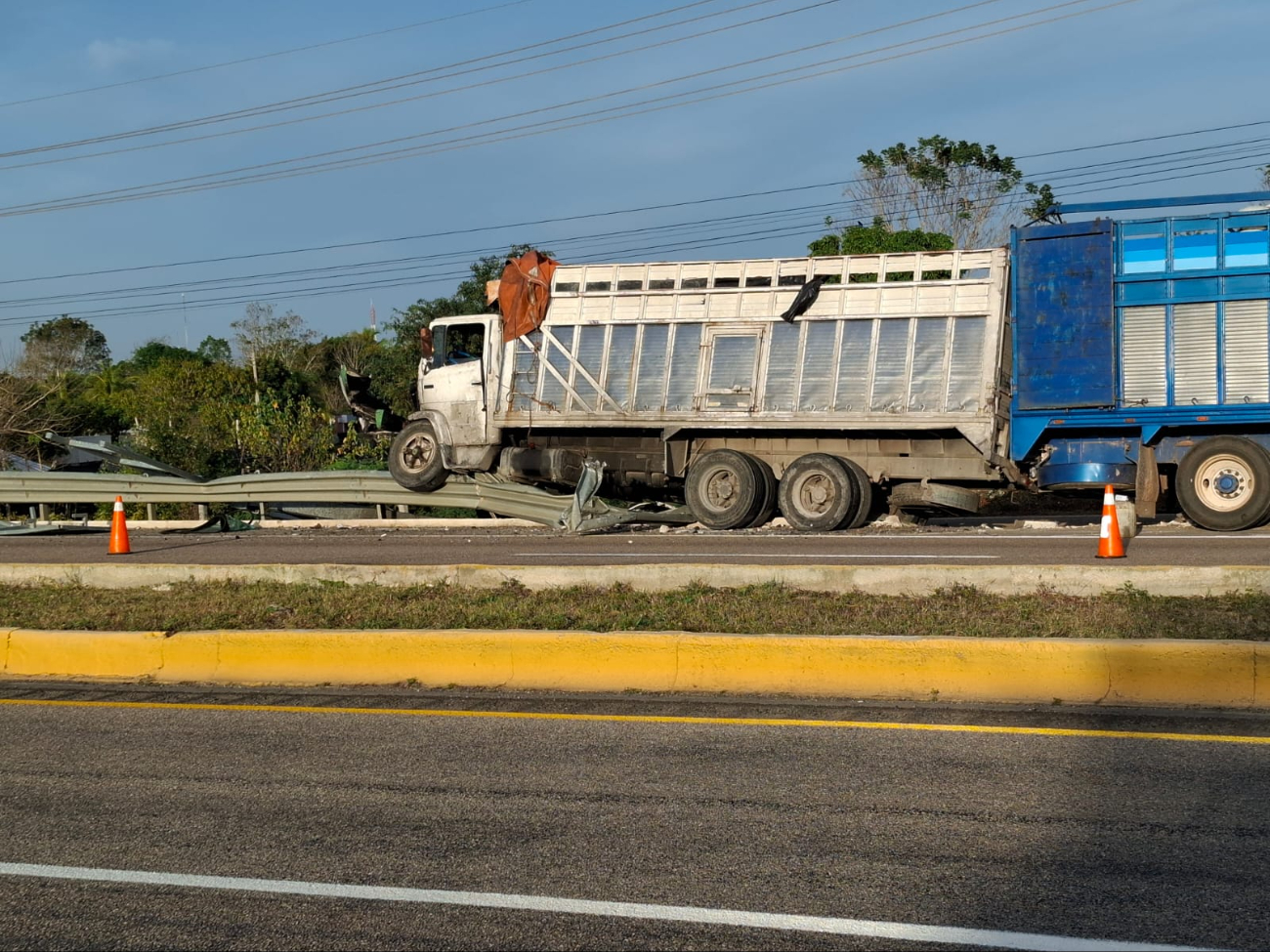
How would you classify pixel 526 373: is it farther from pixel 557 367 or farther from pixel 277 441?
pixel 277 441

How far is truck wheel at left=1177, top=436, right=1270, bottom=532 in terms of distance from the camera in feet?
52.1

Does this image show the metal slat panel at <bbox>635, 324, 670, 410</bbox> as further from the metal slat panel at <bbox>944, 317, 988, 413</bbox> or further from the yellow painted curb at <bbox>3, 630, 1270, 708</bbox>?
the yellow painted curb at <bbox>3, 630, 1270, 708</bbox>

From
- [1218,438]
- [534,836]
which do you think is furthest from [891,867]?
[1218,438]

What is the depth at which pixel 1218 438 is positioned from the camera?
53.1ft

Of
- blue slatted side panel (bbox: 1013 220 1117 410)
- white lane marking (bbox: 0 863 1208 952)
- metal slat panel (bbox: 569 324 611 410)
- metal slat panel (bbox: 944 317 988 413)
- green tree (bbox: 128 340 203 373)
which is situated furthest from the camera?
green tree (bbox: 128 340 203 373)

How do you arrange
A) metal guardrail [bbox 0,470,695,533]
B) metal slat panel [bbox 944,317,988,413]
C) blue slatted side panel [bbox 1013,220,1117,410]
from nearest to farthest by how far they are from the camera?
blue slatted side panel [bbox 1013,220,1117,410] < metal slat panel [bbox 944,317,988,413] < metal guardrail [bbox 0,470,695,533]

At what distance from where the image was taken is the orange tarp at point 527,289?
1958cm

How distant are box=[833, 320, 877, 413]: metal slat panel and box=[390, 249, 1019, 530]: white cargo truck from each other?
19 millimetres

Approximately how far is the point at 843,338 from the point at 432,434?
21.6ft

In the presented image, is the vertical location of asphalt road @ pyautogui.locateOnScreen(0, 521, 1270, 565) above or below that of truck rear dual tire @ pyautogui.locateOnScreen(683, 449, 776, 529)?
below

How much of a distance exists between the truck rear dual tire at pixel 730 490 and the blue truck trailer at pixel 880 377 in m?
0.03

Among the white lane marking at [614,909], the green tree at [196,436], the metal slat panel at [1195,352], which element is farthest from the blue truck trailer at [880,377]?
the white lane marking at [614,909]

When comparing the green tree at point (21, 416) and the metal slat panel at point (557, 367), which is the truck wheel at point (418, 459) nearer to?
the metal slat panel at point (557, 367)

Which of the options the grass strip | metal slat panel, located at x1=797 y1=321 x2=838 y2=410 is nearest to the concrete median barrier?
the grass strip
